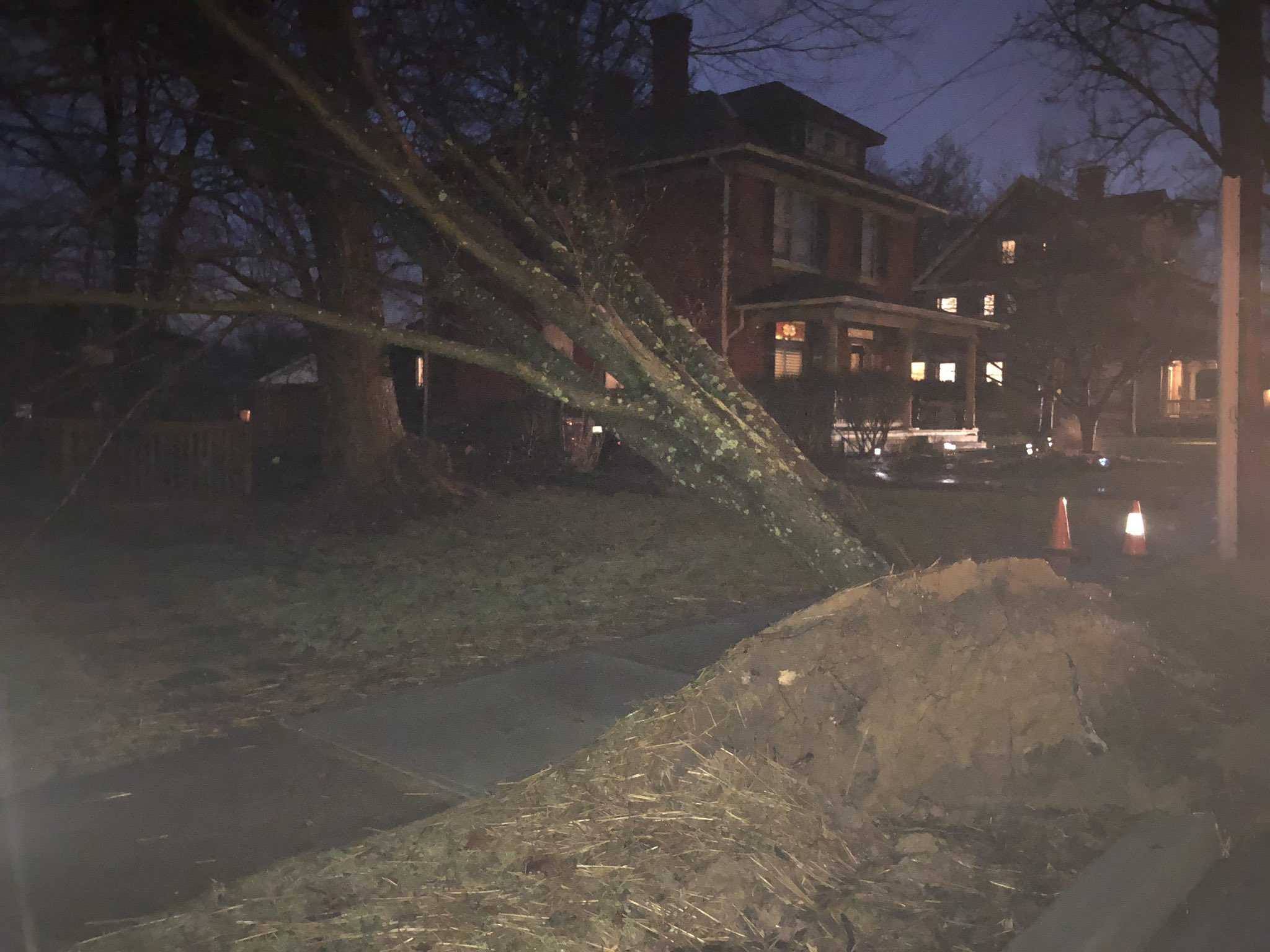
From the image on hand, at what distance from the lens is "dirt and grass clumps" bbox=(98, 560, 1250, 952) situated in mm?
3766

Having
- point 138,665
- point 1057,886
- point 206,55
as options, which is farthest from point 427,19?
point 1057,886

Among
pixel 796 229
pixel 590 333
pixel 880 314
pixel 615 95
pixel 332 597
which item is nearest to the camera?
pixel 590 333

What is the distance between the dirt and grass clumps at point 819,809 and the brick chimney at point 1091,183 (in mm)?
10302

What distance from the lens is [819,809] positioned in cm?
460

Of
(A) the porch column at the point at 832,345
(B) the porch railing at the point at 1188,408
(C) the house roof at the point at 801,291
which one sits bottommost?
(B) the porch railing at the point at 1188,408

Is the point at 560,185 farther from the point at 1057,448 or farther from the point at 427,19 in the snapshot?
the point at 1057,448

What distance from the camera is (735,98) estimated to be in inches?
1046

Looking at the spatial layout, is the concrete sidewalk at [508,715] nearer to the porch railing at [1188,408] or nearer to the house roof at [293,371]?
the house roof at [293,371]

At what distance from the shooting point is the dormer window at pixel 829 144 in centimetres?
2636

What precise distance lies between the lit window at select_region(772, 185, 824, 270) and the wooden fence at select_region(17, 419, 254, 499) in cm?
1464

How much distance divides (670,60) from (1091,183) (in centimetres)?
1346

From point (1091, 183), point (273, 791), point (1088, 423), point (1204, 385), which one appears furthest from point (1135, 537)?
point (1204, 385)

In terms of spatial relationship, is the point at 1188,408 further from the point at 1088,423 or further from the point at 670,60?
the point at 670,60

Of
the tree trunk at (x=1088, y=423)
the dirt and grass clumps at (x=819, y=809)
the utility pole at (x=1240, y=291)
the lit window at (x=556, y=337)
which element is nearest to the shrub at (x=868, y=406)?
the lit window at (x=556, y=337)
